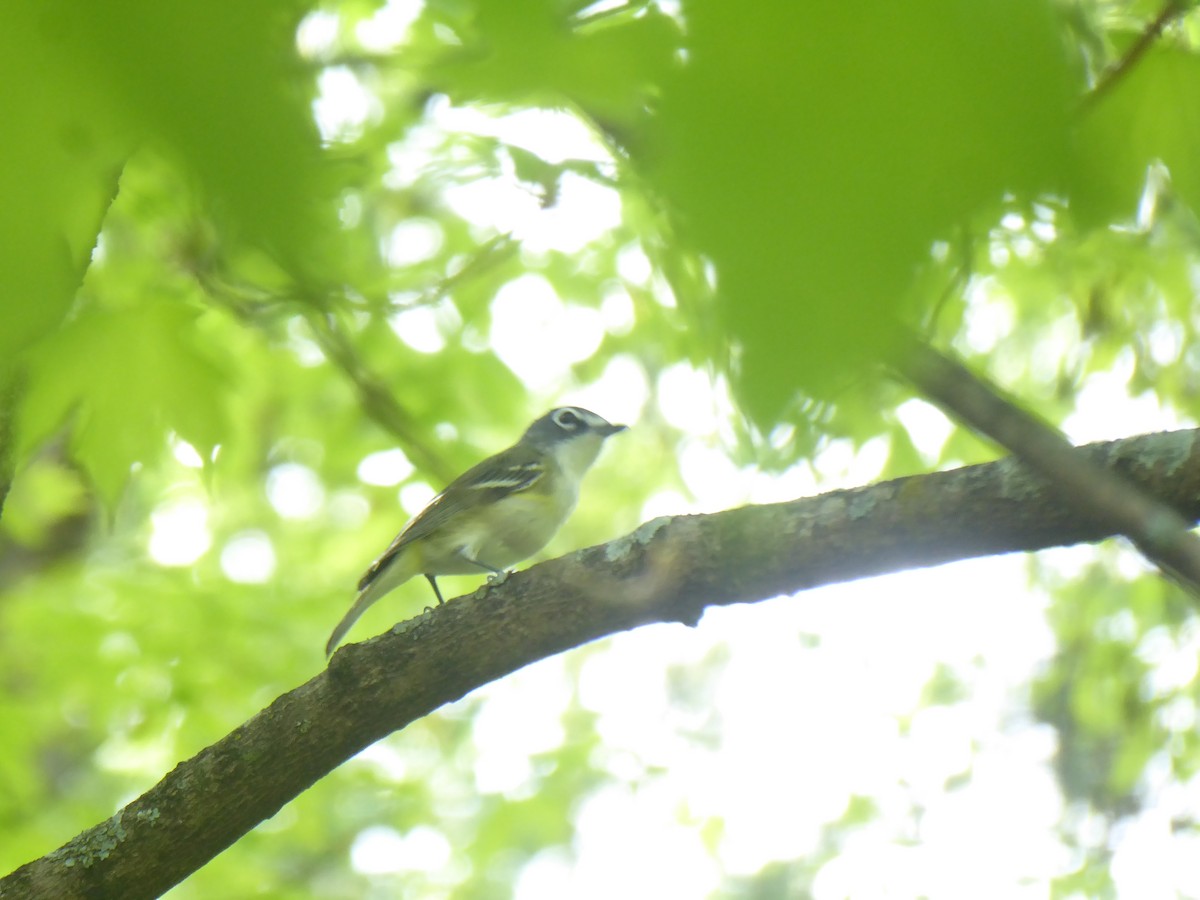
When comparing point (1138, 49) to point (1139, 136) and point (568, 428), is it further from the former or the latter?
point (568, 428)

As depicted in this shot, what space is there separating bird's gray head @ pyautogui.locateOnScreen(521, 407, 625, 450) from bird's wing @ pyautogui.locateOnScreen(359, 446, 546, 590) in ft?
2.13

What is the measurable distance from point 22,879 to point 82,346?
4.17 feet

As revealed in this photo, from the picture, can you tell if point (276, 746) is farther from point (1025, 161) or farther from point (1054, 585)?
point (1054, 585)

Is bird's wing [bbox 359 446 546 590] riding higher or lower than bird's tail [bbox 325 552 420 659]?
higher

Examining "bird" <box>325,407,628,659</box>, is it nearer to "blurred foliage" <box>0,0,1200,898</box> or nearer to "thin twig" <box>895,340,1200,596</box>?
"blurred foliage" <box>0,0,1200,898</box>

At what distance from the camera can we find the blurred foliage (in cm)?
45

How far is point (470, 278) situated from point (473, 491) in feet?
7.47

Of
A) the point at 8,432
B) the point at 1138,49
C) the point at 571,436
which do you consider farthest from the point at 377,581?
the point at 1138,49

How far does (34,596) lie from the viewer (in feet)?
20.1

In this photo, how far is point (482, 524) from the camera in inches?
200

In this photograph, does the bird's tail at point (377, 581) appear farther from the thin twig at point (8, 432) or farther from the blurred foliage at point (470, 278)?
the thin twig at point (8, 432)

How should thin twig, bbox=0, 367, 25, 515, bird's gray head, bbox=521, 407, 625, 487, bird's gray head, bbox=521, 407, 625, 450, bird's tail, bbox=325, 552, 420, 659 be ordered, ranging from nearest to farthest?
thin twig, bbox=0, 367, 25, 515 → bird's tail, bbox=325, 552, 420, 659 → bird's gray head, bbox=521, 407, 625, 487 → bird's gray head, bbox=521, 407, 625, 450

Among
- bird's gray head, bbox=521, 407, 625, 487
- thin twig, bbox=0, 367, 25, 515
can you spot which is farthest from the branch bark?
bird's gray head, bbox=521, 407, 625, 487

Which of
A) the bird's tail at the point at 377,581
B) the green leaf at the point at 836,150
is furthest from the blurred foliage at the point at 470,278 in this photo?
the bird's tail at the point at 377,581
